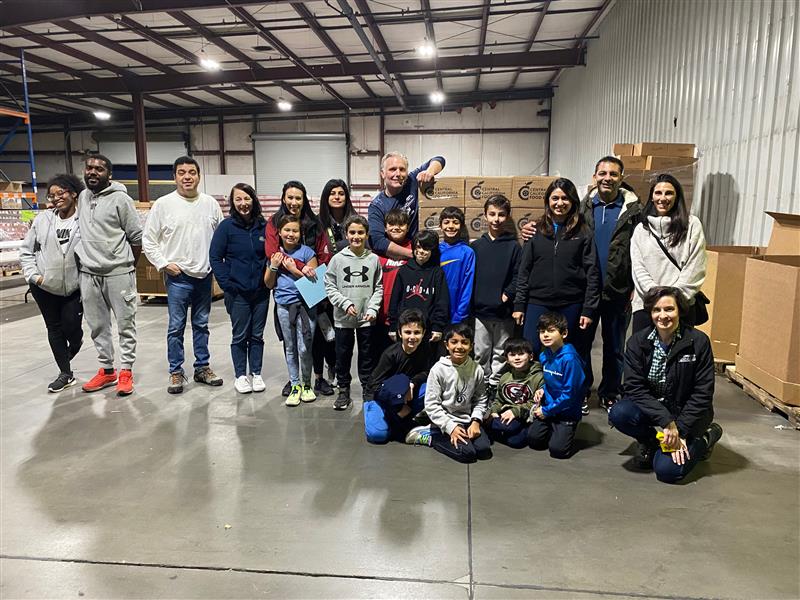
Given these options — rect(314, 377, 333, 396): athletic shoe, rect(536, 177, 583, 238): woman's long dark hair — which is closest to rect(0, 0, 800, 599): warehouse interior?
rect(314, 377, 333, 396): athletic shoe

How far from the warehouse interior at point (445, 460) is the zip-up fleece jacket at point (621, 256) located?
90 centimetres

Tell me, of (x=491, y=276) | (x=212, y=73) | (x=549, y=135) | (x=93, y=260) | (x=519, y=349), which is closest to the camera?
(x=519, y=349)

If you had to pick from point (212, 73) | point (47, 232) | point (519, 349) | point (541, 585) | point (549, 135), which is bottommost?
point (541, 585)

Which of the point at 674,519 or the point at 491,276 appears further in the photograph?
the point at 491,276

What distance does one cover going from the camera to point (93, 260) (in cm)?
390

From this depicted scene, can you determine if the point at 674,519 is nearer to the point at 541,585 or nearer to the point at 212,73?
the point at 541,585

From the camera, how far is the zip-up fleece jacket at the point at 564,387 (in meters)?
3.01

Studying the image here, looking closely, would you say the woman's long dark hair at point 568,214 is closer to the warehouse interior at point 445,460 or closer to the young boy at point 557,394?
the young boy at point 557,394

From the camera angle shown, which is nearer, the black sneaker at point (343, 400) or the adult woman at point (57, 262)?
the black sneaker at point (343, 400)

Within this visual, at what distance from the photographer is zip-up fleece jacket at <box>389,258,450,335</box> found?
3396mm

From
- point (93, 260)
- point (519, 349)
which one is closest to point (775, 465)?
point (519, 349)

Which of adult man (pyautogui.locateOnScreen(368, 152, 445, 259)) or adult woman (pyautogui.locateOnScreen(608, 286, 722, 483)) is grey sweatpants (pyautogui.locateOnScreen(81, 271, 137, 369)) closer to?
adult man (pyautogui.locateOnScreen(368, 152, 445, 259))

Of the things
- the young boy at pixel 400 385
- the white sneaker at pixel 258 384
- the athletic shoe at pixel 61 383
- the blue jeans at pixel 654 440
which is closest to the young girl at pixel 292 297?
the white sneaker at pixel 258 384

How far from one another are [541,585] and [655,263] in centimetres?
213
